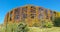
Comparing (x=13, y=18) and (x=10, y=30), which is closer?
(x=10, y=30)

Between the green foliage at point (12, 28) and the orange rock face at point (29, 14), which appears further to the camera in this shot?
the orange rock face at point (29, 14)

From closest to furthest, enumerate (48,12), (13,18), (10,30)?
(10,30) < (48,12) < (13,18)

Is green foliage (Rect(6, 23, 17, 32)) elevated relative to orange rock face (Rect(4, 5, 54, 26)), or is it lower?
lower

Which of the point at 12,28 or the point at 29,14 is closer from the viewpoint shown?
the point at 12,28

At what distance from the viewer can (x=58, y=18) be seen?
1758 inches

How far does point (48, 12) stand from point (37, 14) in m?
3.27

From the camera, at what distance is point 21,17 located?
5722 cm

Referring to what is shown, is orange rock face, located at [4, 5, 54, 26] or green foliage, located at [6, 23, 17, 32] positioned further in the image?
orange rock face, located at [4, 5, 54, 26]

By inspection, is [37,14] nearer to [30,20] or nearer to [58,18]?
[30,20]

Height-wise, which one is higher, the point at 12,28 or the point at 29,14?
the point at 29,14

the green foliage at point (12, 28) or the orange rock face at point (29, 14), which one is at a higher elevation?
the orange rock face at point (29, 14)

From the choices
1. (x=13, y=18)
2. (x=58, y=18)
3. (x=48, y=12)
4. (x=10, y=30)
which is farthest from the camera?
(x=13, y=18)

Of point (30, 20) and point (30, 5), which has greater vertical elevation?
point (30, 5)

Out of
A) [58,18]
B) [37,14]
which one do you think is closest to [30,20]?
[37,14]
